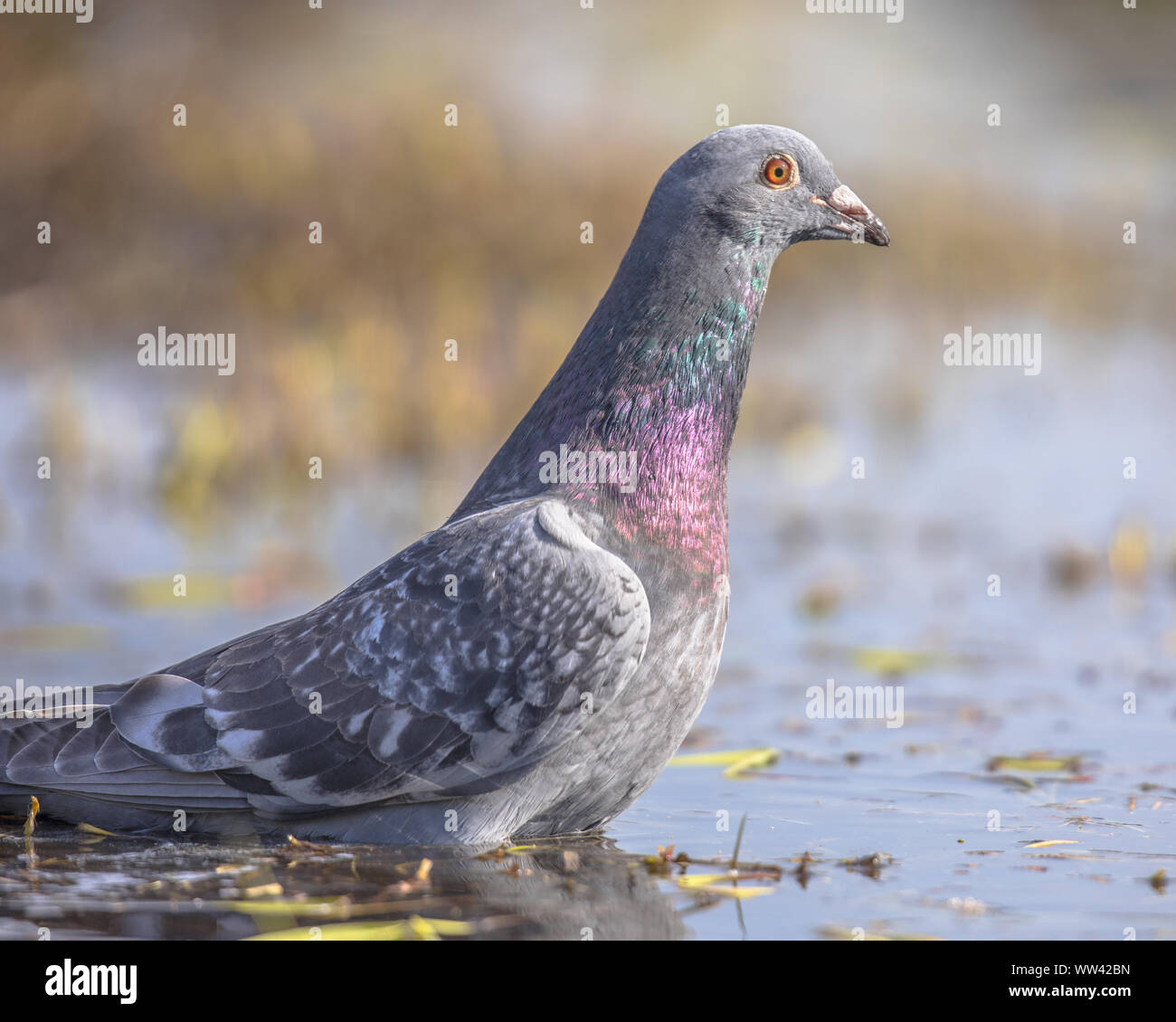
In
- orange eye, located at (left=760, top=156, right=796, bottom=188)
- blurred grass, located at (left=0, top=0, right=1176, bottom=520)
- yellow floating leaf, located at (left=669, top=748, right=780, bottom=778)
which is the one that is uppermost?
blurred grass, located at (left=0, top=0, right=1176, bottom=520)

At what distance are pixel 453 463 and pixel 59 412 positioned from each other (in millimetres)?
2708

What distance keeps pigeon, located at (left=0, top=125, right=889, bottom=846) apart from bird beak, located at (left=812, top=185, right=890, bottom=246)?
162 mm

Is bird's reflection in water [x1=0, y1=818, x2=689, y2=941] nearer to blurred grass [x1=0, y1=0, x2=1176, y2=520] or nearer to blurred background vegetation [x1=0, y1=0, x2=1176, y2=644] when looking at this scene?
blurred background vegetation [x1=0, y1=0, x2=1176, y2=644]

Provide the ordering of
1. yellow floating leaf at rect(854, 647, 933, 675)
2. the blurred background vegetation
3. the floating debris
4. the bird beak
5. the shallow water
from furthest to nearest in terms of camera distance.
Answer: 1. the blurred background vegetation
2. yellow floating leaf at rect(854, 647, 933, 675)
3. the floating debris
4. the bird beak
5. the shallow water

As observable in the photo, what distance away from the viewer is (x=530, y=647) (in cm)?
533

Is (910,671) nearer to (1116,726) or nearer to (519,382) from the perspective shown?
(1116,726)

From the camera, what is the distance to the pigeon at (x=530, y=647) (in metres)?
5.36

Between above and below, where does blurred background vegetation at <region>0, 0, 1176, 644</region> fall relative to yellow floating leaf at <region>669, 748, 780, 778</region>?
above

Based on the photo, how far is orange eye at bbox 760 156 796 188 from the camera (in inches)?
232

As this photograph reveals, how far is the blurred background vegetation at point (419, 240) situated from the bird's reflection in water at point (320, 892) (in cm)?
365

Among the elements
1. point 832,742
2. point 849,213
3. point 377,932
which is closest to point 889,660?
point 832,742

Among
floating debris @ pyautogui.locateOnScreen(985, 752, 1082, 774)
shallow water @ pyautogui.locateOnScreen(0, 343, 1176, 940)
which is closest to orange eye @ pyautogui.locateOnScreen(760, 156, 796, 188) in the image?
shallow water @ pyautogui.locateOnScreen(0, 343, 1176, 940)
